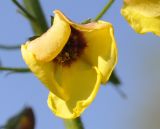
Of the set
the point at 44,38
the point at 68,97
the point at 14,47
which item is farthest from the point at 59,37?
the point at 14,47

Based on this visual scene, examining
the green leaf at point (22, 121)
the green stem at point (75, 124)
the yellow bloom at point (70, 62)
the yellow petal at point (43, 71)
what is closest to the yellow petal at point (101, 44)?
the yellow bloom at point (70, 62)

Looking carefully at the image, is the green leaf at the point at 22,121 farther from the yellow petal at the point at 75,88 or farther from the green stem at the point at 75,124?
the yellow petal at the point at 75,88

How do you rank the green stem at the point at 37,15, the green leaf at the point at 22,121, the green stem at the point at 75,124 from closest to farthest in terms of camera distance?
the green stem at the point at 75,124
the green stem at the point at 37,15
the green leaf at the point at 22,121

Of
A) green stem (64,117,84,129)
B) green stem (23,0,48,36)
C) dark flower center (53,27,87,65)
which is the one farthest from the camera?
green stem (23,0,48,36)

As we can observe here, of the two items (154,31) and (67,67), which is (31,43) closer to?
(67,67)

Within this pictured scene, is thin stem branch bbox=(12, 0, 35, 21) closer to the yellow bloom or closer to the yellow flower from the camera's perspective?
the yellow bloom

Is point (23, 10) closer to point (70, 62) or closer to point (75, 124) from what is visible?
point (70, 62)

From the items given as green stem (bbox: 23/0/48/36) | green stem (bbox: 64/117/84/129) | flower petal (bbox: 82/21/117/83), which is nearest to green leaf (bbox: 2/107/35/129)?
green stem (bbox: 64/117/84/129)
